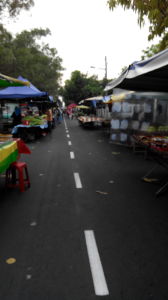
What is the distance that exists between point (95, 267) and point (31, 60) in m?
37.1

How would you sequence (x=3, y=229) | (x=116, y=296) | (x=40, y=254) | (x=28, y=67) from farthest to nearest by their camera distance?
(x=28, y=67) → (x=3, y=229) → (x=40, y=254) → (x=116, y=296)

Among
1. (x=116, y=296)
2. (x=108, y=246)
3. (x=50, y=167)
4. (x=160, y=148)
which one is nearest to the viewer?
(x=116, y=296)

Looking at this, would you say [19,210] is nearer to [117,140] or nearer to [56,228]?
[56,228]

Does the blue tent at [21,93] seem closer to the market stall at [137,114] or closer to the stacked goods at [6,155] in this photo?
the market stall at [137,114]

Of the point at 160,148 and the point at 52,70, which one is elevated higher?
the point at 52,70

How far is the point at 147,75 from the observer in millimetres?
6031

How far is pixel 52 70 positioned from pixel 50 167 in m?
49.2

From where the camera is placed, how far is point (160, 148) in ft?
17.7

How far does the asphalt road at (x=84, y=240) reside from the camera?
8.32 feet

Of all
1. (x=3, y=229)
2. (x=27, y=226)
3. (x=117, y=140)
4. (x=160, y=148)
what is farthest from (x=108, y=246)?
(x=117, y=140)

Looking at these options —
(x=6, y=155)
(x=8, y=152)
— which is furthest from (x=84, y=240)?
(x=8, y=152)

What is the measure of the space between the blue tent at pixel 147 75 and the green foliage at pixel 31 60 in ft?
69.4

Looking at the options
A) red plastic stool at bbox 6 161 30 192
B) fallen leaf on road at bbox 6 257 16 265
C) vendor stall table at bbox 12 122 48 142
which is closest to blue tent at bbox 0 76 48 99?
vendor stall table at bbox 12 122 48 142

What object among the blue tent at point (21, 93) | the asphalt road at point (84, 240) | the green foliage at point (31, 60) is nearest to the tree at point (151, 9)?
the asphalt road at point (84, 240)
